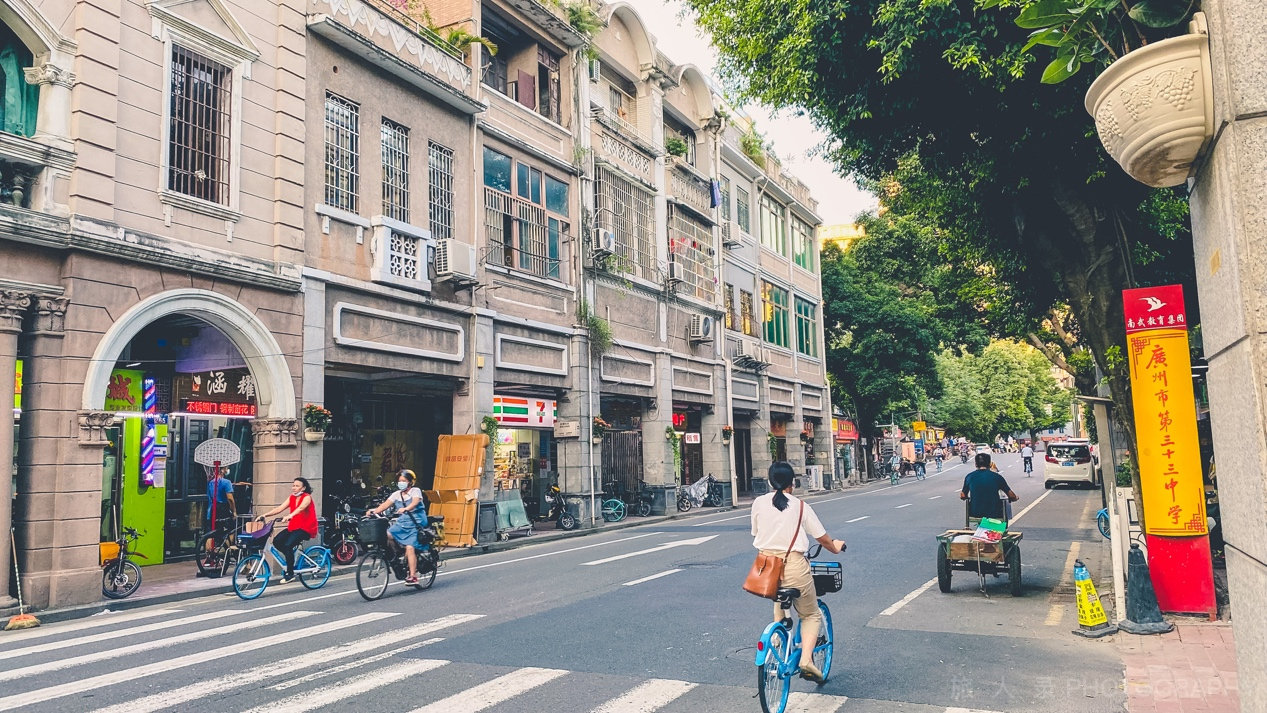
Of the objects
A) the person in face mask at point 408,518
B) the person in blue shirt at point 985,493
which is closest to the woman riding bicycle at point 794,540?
the person in blue shirt at point 985,493

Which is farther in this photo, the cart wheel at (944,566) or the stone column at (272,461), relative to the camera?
the stone column at (272,461)

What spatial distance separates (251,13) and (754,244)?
2379 cm

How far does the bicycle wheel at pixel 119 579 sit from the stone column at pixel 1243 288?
42.7ft

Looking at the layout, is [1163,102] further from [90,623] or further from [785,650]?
[90,623]

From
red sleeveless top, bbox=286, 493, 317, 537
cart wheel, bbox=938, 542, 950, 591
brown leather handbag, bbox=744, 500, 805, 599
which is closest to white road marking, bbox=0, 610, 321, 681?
red sleeveless top, bbox=286, 493, 317, 537

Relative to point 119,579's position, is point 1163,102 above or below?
above

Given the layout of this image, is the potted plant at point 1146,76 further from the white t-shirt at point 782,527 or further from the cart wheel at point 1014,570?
the cart wheel at point 1014,570

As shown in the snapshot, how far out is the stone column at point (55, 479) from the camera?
11516 mm

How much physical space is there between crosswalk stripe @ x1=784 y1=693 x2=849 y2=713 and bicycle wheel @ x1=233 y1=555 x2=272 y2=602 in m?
8.44

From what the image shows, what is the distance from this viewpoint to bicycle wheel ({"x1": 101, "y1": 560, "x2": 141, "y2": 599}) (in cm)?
1209

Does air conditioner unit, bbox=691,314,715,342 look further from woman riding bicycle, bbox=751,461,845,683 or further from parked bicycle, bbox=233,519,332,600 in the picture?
→ woman riding bicycle, bbox=751,461,845,683

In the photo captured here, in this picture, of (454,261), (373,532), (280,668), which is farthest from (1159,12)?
(454,261)

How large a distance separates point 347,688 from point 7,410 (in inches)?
303

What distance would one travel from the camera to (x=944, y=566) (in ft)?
35.1
